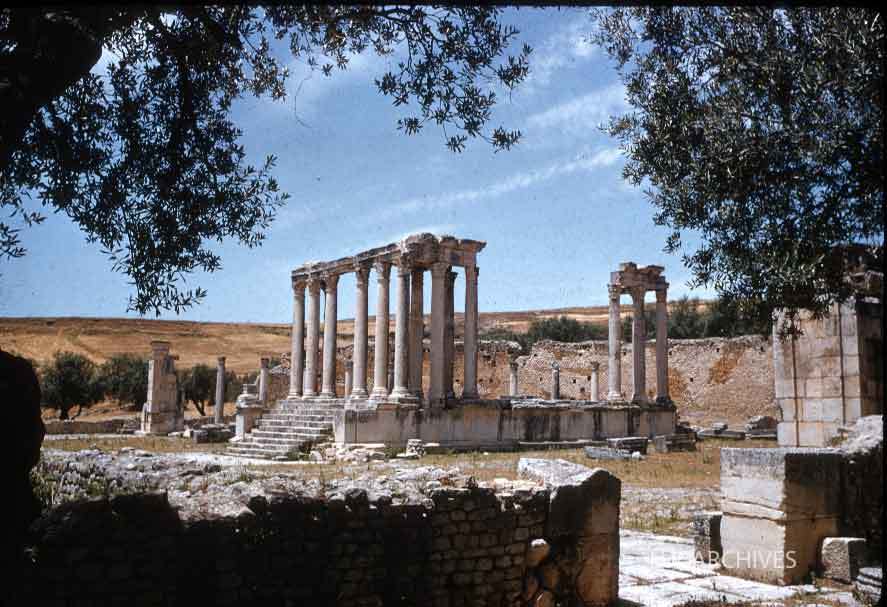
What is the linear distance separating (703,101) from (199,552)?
614cm

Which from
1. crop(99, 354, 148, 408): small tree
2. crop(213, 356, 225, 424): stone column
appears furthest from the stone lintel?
crop(99, 354, 148, 408): small tree

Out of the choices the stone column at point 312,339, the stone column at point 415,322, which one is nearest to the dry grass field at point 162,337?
the stone column at point 312,339

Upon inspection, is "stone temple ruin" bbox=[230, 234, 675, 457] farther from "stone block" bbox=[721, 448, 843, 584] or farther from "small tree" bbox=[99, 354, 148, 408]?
"small tree" bbox=[99, 354, 148, 408]

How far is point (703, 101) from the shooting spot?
7.32m

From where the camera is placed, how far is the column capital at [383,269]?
81.4 feet

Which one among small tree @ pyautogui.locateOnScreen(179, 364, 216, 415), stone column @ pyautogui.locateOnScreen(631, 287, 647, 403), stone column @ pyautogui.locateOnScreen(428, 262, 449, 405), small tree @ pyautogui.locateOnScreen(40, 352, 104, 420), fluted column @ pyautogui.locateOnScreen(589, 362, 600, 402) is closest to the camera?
stone column @ pyautogui.locateOnScreen(428, 262, 449, 405)

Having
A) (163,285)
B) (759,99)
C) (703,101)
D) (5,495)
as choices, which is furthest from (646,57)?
(5,495)

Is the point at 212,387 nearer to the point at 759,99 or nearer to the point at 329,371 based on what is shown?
the point at 329,371

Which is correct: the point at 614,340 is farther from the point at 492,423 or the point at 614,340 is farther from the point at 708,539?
the point at 708,539

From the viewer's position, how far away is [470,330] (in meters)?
25.2

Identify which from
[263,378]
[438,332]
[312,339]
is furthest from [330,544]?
[263,378]

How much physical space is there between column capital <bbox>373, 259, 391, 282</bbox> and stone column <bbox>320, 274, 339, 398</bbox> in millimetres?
3031

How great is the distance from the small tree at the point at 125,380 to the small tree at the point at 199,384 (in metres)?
2.84

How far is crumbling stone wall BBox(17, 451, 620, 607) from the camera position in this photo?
187 inches
